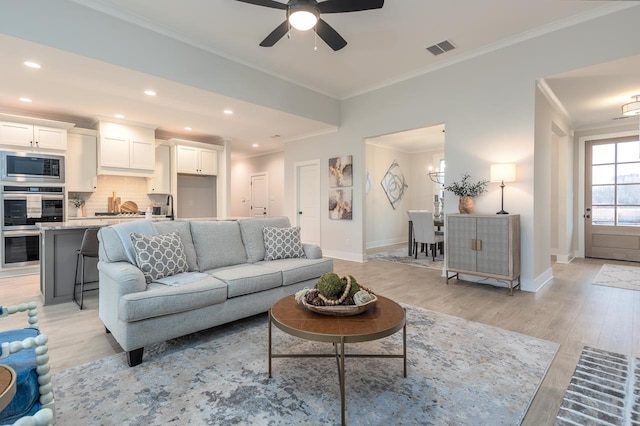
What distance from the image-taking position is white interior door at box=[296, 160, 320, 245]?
272 inches

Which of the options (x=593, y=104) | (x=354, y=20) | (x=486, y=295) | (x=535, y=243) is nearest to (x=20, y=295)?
(x=354, y=20)

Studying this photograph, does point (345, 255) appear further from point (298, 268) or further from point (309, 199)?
point (298, 268)

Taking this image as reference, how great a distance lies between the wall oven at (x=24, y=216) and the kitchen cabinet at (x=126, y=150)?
3.04 ft

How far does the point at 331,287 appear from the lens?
194 cm

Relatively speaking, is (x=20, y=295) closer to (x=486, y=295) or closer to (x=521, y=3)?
(x=486, y=295)

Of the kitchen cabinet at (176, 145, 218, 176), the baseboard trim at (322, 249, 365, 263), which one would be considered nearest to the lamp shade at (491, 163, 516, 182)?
the baseboard trim at (322, 249, 365, 263)

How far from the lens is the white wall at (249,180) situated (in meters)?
8.80

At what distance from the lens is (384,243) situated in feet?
27.7

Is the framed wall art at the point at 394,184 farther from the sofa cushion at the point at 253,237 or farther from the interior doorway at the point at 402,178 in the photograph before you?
the sofa cushion at the point at 253,237

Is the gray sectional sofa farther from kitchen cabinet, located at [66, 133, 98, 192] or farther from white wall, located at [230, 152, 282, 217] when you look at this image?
white wall, located at [230, 152, 282, 217]

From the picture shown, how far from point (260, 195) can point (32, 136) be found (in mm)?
5308

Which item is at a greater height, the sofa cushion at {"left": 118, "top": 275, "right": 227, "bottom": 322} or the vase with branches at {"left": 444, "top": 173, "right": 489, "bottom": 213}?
the vase with branches at {"left": 444, "top": 173, "right": 489, "bottom": 213}

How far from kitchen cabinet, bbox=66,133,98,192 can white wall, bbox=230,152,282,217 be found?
394 cm

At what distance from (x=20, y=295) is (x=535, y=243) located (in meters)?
6.47
